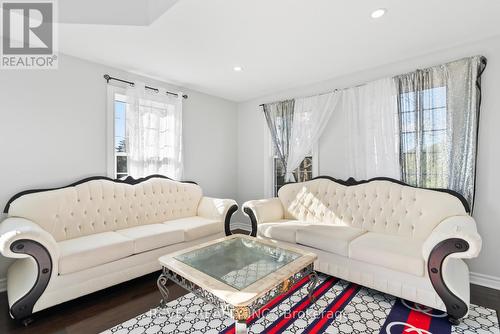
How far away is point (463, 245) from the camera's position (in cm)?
180

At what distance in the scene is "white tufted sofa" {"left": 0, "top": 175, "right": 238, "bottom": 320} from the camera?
6.31ft

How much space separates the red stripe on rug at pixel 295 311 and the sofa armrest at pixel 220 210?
1.45 metres

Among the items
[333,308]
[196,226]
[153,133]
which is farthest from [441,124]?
[153,133]

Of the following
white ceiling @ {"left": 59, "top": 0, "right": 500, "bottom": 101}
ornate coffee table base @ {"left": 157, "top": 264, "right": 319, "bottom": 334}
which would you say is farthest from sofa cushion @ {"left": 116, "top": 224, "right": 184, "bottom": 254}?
white ceiling @ {"left": 59, "top": 0, "right": 500, "bottom": 101}

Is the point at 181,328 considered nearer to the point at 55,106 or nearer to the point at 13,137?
the point at 13,137

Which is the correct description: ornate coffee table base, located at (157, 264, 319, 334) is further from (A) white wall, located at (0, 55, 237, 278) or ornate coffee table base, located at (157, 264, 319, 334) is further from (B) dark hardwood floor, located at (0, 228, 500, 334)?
(A) white wall, located at (0, 55, 237, 278)

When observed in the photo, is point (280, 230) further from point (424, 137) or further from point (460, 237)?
point (424, 137)

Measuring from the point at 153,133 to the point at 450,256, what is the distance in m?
3.62

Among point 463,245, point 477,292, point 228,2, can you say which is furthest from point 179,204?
point 477,292

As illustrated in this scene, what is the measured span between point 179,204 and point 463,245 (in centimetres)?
320

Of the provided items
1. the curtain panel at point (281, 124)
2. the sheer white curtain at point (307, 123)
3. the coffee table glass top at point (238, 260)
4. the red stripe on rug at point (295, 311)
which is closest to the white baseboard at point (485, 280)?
the red stripe on rug at point (295, 311)

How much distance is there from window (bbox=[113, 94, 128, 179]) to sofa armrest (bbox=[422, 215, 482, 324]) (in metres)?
3.59

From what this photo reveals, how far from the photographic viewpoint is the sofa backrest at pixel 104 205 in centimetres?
251

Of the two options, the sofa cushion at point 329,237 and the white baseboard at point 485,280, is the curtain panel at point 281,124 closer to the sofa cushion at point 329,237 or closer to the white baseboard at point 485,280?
the sofa cushion at point 329,237
